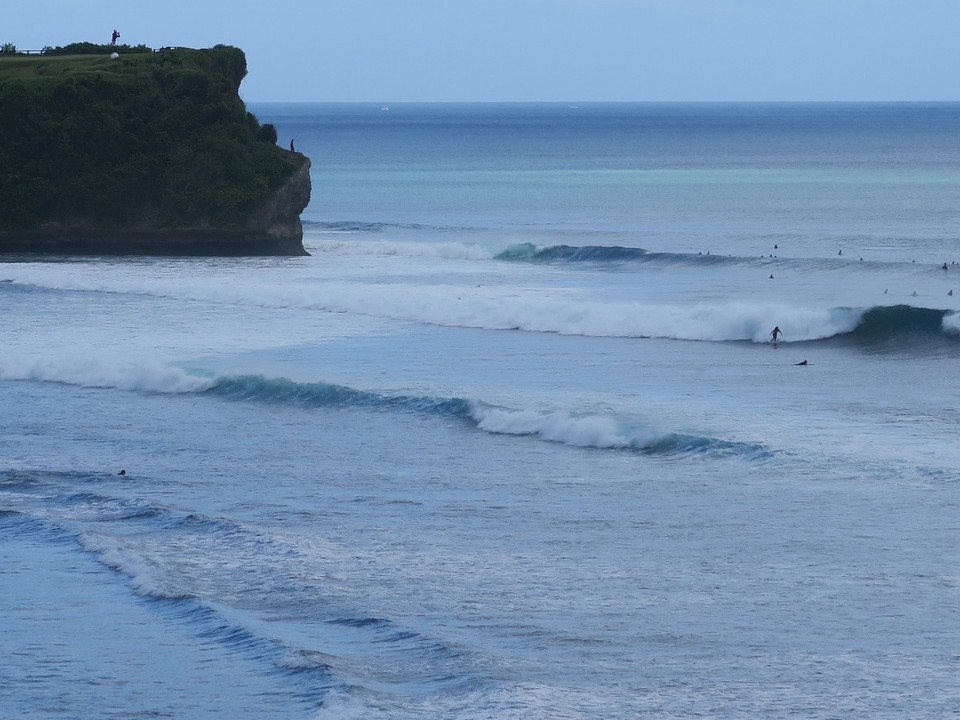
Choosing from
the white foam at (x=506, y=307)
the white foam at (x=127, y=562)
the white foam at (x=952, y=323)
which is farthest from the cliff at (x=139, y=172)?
the white foam at (x=127, y=562)

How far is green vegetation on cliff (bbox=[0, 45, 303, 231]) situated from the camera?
57.0 metres

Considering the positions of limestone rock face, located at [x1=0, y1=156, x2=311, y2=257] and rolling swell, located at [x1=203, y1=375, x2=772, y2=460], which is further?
limestone rock face, located at [x1=0, y1=156, x2=311, y2=257]

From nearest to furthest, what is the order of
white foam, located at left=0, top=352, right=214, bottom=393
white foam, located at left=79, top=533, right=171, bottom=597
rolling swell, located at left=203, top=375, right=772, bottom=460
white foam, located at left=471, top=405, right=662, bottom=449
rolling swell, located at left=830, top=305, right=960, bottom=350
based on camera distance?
white foam, located at left=79, top=533, right=171, bottom=597
rolling swell, located at left=203, top=375, right=772, bottom=460
white foam, located at left=471, top=405, right=662, bottom=449
white foam, located at left=0, top=352, right=214, bottom=393
rolling swell, located at left=830, top=305, right=960, bottom=350

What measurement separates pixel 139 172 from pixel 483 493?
41107 millimetres

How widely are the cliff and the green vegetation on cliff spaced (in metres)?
0.04

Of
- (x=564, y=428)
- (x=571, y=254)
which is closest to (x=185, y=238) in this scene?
(x=571, y=254)

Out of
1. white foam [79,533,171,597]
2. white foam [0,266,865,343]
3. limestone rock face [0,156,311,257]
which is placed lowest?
white foam [79,533,171,597]

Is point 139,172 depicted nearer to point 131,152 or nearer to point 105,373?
point 131,152

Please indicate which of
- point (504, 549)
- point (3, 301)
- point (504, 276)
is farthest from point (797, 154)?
point (504, 549)

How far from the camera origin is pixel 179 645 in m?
14.5

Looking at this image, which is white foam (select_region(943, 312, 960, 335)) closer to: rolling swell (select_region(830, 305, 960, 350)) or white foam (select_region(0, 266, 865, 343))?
rolling swell (select_region(830, 305, 960, 350))

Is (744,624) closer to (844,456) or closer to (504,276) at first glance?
(844,456)

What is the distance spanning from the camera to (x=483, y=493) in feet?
66.6

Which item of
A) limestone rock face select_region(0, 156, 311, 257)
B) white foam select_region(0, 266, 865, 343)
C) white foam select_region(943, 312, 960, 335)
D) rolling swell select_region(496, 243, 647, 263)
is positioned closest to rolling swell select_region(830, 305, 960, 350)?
white foam select_region(943, 312, 960, 335)
